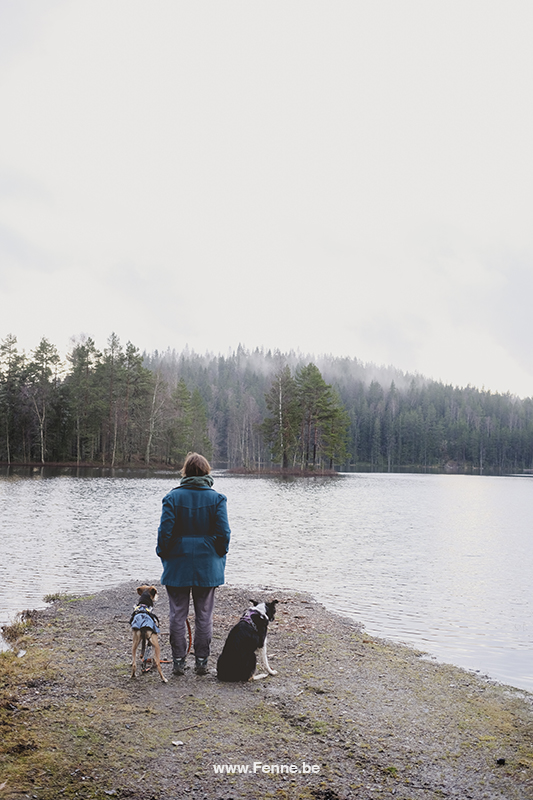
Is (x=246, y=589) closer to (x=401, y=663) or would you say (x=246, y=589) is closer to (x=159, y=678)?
(x=401, y=663)

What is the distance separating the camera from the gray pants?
6.41 m

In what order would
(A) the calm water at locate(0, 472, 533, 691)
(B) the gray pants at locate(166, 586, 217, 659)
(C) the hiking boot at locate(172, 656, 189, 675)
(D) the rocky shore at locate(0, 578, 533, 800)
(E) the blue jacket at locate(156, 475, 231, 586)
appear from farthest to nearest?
(A) the calm water at locate(0, 472, 533, 691)
(C) the hiking boot at locate(172, 656, 189, 675)
(B) the gray pants at locate(166, 586, 217, 659)
(E) the blue jacket at locate(156, 475, 231, 586)
(D) the rocky shore at locate(0, 578, 533, 800)

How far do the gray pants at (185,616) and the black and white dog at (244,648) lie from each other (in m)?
0.30

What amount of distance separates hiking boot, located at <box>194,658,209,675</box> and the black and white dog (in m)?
0.23

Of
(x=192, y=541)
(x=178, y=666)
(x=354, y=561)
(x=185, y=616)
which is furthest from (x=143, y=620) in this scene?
(x=354, y=561)

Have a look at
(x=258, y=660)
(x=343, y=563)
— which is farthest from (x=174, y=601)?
(x=343, y=563)

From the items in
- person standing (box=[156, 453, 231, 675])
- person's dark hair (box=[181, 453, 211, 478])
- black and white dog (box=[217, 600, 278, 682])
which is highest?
person's dark hair (box=[181, 453, 211, 478])

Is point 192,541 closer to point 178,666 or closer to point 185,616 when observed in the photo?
point 185,616

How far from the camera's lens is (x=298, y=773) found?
449 cm

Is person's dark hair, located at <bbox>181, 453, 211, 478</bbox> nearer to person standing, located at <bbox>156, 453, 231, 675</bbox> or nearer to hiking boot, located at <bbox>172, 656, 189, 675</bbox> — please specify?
person standing, located at <bbox>156, 453, 231, 675</bbox>

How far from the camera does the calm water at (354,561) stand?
34.9 ft

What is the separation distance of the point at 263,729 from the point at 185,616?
1.80 meters

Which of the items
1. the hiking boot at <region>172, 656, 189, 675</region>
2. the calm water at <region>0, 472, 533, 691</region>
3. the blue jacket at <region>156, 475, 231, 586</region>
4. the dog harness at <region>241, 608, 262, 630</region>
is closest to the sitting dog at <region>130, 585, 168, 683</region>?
the hiking boot at <region>172, 656, 189, 675</region>

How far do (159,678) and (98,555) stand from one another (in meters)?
11.1
